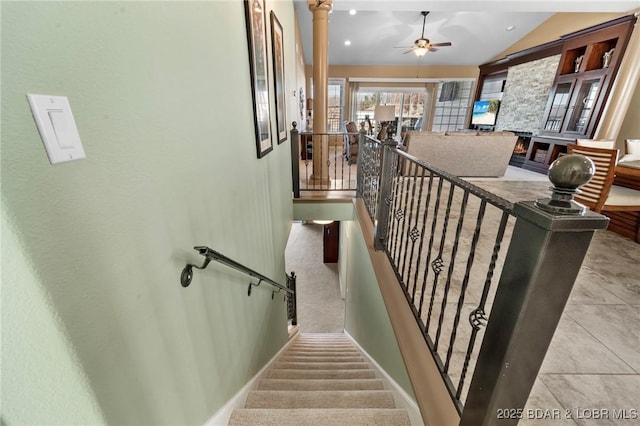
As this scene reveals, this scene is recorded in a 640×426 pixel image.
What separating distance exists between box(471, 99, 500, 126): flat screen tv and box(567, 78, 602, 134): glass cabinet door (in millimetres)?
2483

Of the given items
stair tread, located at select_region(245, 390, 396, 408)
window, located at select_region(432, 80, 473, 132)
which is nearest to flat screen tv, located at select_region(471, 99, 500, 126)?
window, located at select_region(432, 80, 473, 132)

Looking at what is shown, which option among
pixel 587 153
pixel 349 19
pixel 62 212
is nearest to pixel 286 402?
pixel 62 212

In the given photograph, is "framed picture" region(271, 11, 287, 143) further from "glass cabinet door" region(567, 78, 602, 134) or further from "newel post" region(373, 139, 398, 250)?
"glass cabinet door" region(567, 78, 602, 134)

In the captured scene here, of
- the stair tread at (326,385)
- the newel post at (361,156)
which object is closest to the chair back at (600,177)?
the newel post at (361,156)

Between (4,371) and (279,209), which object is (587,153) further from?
(4,371)

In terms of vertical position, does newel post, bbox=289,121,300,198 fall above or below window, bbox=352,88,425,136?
below

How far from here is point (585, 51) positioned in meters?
5.13

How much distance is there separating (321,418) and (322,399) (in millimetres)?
343

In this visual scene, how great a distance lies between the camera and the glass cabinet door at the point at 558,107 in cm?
539

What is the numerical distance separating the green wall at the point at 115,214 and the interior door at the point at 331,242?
17.6 feet

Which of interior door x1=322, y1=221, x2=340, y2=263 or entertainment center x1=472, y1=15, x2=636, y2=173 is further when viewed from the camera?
interior door x1=322, y1=221, x2=340, y2=263

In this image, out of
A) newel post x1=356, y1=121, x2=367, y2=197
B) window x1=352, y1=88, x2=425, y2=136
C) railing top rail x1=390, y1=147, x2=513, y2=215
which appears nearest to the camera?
railing top rail x1=390, y1=147, x2=513, y2=215

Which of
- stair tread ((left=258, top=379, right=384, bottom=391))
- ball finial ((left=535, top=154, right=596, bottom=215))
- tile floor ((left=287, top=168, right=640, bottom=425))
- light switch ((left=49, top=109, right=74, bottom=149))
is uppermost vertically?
light switch ((left=49, top=109, right=74, bottom=149))

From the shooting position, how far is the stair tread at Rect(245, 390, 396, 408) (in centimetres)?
158
